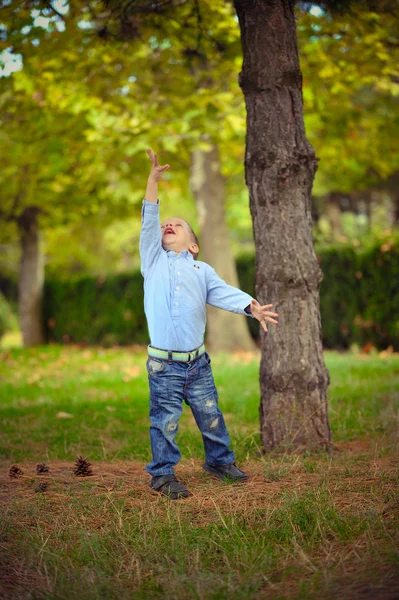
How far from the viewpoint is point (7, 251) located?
31.0 m

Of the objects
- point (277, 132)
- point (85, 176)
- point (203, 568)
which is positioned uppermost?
point (85, 176)

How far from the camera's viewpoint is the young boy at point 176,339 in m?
3.84

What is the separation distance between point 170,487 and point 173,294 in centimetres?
115

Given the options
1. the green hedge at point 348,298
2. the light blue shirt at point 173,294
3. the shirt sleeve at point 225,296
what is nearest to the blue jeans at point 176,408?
the light blue shirt at point 173,294

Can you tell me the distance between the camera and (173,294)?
391 cm

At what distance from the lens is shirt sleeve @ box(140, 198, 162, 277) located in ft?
12.8

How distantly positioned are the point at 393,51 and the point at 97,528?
6.50 metres

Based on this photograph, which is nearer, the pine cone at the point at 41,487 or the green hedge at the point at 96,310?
the pine cone at the point at 41,487

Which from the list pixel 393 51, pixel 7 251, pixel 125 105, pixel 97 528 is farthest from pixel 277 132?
pixel 7 251

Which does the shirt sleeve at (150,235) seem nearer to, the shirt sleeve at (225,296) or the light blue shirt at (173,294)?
the light blue shirt at (173,294)

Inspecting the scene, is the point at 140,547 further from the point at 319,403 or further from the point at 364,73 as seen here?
the point at 364,73

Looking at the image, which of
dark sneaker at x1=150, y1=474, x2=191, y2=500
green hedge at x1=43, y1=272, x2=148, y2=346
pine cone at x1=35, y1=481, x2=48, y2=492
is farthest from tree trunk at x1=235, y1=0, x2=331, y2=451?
green hedge at x1=43, y1=272, x2=148, y2=346

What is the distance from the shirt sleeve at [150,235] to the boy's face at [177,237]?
3.8 inches

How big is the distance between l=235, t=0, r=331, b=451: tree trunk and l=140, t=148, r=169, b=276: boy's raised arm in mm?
860
